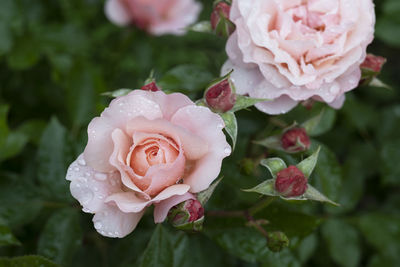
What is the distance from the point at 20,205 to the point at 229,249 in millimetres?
635

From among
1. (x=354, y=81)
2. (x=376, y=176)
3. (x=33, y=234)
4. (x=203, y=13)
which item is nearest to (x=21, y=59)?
(x=33, y=234)

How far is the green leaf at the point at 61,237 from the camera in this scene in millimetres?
1373

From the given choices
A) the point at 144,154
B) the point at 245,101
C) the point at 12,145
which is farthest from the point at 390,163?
the point at 12,145

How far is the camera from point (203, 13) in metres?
2.36

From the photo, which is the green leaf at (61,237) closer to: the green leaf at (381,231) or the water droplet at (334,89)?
the water droplet at (334,89)

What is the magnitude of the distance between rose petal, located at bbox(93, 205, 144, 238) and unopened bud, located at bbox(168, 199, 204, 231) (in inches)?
3.5

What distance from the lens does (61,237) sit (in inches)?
55.1

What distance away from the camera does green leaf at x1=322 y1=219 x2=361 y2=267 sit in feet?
5.60

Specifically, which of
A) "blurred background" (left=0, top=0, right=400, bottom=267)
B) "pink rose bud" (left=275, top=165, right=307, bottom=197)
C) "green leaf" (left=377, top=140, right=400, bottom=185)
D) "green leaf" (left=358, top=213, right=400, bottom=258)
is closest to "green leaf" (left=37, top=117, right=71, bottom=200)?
"blurred background" (left=0, top=0, right=400, bottom=267)

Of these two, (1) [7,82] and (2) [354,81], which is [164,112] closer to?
(2) [354,81]

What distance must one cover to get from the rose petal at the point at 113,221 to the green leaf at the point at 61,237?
43cm

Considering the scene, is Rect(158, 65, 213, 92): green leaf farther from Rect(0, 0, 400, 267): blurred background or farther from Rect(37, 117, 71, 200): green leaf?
Rect(37, 117, 71, 200): green leaf

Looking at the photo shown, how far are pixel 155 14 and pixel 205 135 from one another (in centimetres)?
115

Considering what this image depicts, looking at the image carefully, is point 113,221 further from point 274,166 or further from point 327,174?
point 327,174
